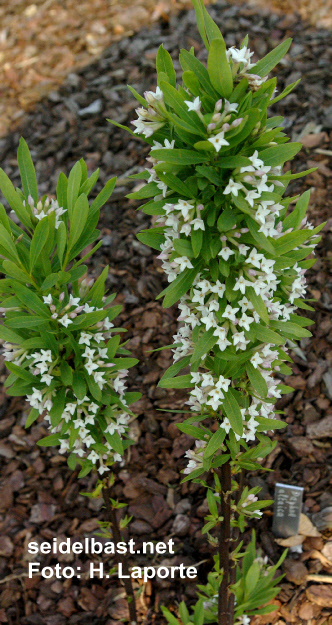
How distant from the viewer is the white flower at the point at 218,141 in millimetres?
1675

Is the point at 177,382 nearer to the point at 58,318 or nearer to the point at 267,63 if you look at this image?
the point at 58,318

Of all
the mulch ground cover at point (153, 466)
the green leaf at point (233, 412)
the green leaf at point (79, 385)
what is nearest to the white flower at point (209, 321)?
the green leaf at point (233, 412)

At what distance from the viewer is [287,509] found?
3.17m

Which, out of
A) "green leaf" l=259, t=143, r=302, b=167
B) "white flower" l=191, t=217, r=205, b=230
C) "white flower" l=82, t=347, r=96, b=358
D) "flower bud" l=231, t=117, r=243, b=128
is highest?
"flower bud" l=231, t=117, r=243, b=128

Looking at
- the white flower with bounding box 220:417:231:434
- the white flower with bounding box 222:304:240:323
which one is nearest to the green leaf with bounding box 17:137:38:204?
the white flower with bounding box 222:304:240:323

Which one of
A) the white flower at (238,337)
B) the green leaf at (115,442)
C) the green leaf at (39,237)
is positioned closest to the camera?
the white flower at (238,337)

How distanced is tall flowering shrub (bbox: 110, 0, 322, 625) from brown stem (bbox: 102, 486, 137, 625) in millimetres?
619

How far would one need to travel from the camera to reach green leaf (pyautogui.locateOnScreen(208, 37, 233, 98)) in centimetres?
163

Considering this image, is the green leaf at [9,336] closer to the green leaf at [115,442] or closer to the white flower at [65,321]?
the white flower at [65,321]

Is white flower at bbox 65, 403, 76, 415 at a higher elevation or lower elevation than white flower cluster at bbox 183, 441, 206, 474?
higher

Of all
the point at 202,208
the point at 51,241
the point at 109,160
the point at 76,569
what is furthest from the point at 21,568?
the point at 109,160

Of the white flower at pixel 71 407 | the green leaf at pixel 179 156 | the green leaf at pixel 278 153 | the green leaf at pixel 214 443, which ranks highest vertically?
the green leaf at pixel 179 156

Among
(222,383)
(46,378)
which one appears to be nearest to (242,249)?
(222,383)

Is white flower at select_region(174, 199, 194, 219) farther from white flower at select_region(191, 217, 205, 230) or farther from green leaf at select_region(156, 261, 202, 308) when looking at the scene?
green leaf at select_region(156, 261, 202, 308)
